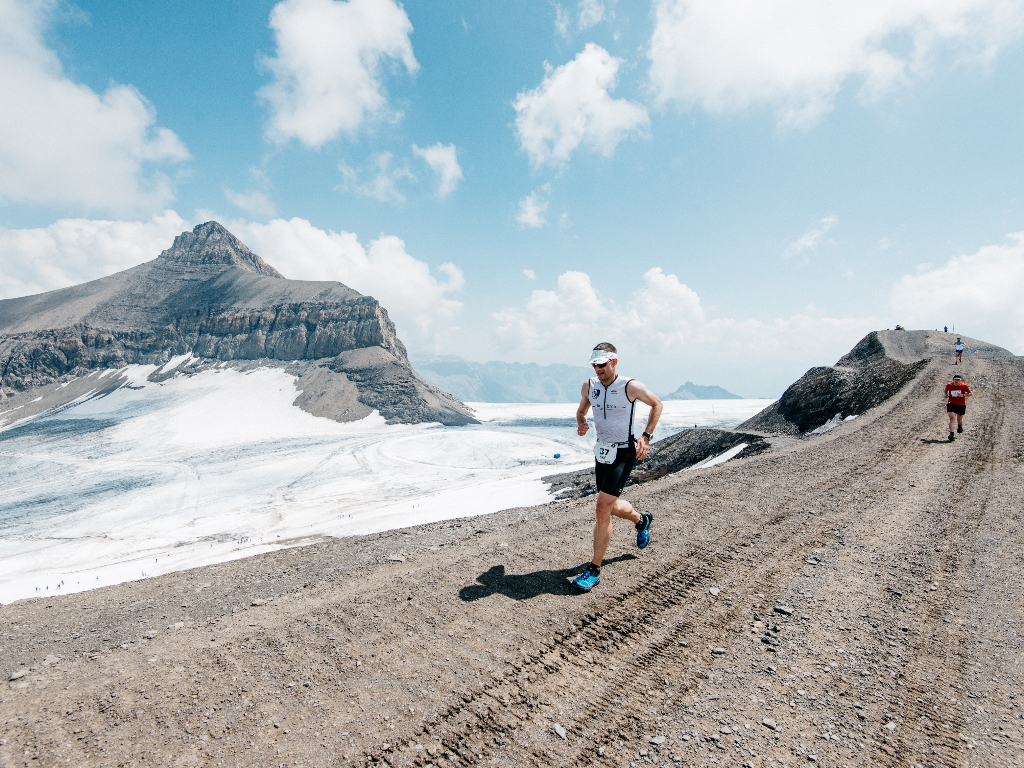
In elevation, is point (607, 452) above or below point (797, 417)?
below

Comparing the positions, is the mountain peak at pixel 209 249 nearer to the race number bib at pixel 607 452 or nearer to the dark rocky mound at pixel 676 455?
the dark rocky mound at pixel 676 455

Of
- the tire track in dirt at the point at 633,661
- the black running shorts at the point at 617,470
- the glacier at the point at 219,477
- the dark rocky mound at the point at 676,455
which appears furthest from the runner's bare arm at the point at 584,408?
the glacier at the point at 219,477

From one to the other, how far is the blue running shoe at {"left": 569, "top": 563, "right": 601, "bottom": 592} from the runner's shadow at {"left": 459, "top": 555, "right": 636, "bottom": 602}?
0.20ft

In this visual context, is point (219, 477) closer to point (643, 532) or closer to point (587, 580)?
point (643, 532)

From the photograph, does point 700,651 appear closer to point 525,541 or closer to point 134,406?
point 525,541

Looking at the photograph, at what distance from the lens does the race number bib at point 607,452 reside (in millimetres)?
5258

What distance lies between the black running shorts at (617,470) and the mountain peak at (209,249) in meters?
198

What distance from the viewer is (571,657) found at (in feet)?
12.7

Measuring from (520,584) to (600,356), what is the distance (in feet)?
8.80

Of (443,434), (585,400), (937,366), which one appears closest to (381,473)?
(443,434)

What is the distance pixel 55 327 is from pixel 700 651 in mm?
186353

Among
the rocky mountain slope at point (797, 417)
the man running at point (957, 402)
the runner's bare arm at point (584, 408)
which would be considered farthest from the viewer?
the rocky mountain slope at point (797, 417)

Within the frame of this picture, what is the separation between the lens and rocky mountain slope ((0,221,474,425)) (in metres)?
108

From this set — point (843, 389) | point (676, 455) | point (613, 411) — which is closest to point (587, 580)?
point (613, 411)
